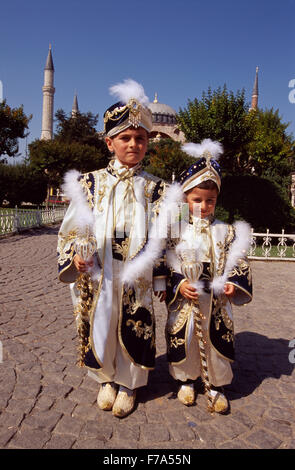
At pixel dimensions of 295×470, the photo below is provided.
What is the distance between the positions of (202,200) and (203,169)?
0.24 metres

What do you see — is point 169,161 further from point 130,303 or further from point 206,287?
point 130,303

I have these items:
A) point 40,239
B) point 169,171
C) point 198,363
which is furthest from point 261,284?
point 169,171

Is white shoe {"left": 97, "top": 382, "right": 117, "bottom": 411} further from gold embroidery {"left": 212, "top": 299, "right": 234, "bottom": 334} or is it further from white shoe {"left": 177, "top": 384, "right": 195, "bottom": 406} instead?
gold embroidery {"left": 212, "top": 299, "right": 234, "bottom": 334}

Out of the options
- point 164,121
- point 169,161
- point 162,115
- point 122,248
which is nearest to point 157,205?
point 122,248

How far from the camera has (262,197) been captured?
14.0m

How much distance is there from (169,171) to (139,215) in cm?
2335

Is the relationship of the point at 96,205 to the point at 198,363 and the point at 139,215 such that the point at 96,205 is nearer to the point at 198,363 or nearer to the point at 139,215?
the point at 139,215

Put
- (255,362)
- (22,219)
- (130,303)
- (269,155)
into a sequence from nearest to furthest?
1. (130,303)
2. (255,362)
3. (22,219)
4. (269,155)

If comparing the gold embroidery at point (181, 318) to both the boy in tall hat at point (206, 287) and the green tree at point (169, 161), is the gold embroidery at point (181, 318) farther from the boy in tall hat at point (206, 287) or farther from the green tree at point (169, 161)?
the green tree at point (169, 161)

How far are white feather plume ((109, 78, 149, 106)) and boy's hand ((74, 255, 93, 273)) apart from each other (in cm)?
121

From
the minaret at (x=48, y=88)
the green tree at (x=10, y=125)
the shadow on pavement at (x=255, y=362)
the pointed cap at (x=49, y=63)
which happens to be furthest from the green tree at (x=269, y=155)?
the pointed cap at (x=49, y=63)

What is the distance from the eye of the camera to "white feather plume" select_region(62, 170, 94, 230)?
2545mm

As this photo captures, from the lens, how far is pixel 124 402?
2646 millimetres
